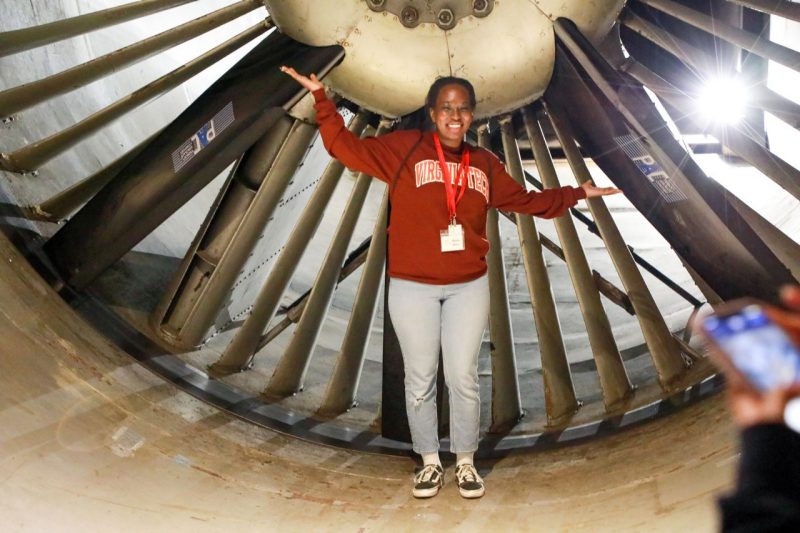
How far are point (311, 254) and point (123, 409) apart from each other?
12.5 ft

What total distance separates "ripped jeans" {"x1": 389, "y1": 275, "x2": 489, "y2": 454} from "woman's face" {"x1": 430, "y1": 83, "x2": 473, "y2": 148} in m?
0.62

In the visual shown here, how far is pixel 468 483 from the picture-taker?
2820 mm

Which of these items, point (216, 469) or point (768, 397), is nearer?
point (768, 397)

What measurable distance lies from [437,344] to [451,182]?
65cm

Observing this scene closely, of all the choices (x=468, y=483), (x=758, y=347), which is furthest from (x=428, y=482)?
(x=758, y=347)

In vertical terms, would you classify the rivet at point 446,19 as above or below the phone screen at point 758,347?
above

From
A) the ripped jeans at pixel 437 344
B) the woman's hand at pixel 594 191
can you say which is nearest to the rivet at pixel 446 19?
the woman's hand at pixel 594 191

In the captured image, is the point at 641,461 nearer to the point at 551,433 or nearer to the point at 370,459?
the point at 551,433

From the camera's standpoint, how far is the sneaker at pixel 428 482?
2858mm

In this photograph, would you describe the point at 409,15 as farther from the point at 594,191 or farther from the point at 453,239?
the point at 453,239

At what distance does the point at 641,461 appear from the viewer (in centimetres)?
284

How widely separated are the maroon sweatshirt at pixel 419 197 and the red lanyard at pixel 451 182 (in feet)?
0.08

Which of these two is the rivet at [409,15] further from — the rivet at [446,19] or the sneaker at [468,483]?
the sneaker at [468,483]

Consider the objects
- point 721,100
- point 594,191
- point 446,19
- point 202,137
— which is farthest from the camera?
point 721,100
